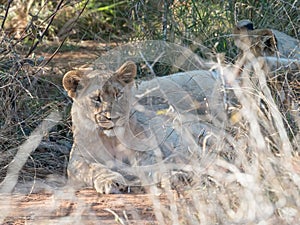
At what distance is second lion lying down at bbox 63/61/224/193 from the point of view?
414 centimetres

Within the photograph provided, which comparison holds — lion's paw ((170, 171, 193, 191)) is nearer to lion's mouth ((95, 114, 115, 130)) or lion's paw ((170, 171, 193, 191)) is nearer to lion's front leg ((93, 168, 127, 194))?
lion's front leg ((93, 168, 127, 194))

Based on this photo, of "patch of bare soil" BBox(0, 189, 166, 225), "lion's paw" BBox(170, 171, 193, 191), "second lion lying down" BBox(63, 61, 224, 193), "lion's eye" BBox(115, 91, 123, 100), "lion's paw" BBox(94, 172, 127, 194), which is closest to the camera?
"patch of bare soil" BBox(0, 189, 166, 225)

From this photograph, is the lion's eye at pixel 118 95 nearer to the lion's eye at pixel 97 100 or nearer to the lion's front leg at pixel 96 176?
the lion's eye at pixel 97 100

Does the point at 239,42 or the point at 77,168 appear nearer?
→ the point at 77,168


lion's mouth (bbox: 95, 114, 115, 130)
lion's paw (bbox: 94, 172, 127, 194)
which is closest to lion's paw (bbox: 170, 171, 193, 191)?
lion's paw (bbox: 94, 172, 127, 194)

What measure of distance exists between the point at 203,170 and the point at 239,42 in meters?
1.65

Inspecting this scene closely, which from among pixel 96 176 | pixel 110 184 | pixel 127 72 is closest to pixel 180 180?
pixel 110 184

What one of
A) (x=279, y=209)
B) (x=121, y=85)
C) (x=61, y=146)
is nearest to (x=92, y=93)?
(x=121, y=85)

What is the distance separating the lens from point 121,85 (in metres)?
4.32

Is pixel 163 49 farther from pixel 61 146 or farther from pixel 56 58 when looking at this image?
pixel 56 58

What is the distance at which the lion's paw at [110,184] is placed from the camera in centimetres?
396

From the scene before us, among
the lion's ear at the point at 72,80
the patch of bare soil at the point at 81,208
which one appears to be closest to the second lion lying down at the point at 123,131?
the lion's ear at the point at 72,80

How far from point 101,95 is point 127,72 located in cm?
21

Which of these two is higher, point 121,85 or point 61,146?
point 121,85
